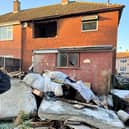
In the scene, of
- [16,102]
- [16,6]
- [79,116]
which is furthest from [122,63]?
[79,116]

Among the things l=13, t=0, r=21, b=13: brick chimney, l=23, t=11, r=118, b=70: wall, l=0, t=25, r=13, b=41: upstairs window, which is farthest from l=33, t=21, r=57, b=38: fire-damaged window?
l=13, t=0, r=21, b=13: brick chimney

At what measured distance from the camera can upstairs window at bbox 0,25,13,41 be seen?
74.2 feet

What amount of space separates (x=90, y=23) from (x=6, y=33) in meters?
9.45

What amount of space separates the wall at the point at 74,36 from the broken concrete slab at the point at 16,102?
392 inches

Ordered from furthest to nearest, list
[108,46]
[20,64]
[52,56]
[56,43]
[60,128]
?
[20,64], [56,43], [52,56], [108,46], [60,128]

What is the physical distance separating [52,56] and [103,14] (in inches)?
212

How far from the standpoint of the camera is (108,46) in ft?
53.0

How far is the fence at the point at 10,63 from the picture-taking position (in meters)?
19.2

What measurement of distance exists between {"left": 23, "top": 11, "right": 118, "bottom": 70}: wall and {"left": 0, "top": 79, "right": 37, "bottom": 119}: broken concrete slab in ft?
32.7

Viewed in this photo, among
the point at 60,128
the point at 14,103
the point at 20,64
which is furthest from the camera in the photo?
the point at 20,64

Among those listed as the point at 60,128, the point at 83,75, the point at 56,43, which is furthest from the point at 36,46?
the point at 60,128

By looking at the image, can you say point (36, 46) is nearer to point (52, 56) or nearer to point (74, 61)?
point (52, 56)

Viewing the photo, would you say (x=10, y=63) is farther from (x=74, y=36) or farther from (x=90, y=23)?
(x=90, y=23)

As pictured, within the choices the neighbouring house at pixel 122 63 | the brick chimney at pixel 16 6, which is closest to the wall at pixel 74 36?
the brick chimney at pixel 16 6
